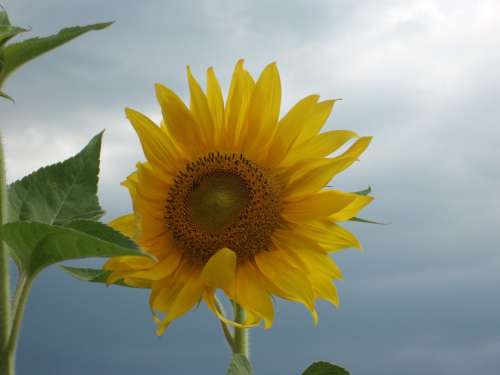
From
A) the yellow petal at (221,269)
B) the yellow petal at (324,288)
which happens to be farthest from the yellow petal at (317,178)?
the yellow petal at (221,269)

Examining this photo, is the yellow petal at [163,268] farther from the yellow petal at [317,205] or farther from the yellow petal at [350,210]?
the yellow petal at [350,210]

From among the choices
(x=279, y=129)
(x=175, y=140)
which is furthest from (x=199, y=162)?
(x=279, y=129)

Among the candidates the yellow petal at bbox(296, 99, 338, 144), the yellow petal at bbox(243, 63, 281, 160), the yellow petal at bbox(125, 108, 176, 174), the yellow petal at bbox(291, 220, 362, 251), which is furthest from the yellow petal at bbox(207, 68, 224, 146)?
the yellow petal at bbox(291, 220, 362, 251)

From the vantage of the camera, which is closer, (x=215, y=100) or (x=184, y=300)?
(x=184, y=300)

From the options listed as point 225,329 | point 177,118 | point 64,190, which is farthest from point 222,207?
point 64,190

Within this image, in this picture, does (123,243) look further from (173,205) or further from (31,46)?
(173,205)

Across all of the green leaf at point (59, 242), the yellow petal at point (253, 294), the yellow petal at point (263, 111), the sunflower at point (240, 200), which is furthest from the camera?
the yellow petal at point (263, 111)

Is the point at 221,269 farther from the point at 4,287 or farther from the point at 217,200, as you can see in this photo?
the point at 4,287
